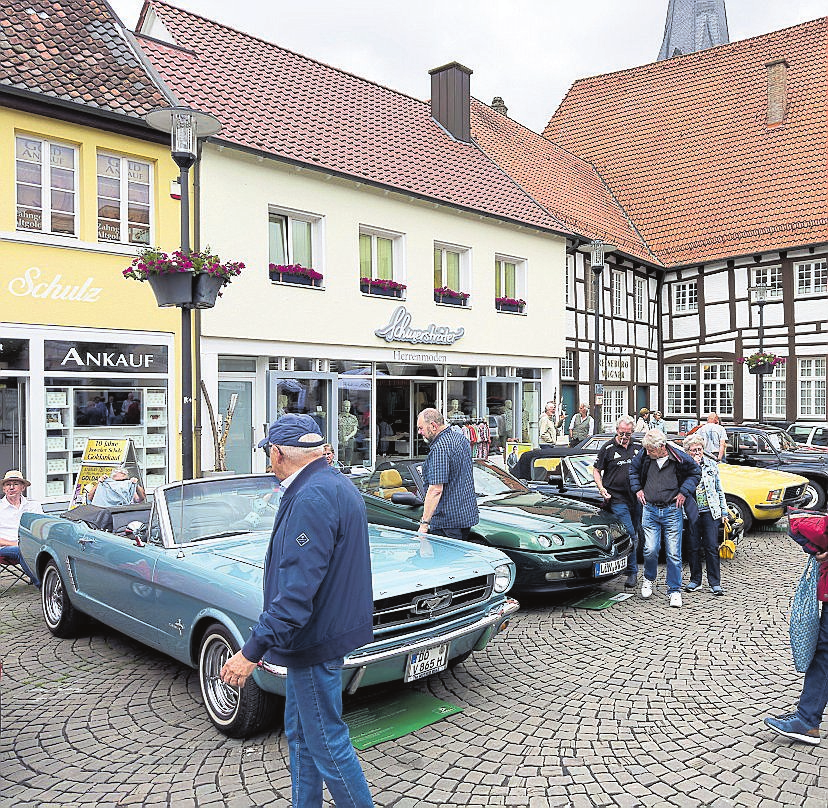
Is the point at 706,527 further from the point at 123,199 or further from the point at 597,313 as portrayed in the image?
the point at 597,313

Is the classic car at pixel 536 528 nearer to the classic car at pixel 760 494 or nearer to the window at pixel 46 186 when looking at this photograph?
the classic car at pixel 760 494

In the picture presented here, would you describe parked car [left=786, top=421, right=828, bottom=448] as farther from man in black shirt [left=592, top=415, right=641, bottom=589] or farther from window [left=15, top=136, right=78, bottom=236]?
window [left=15, top=136, right=78, bottom=236]

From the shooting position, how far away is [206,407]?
13.0 m

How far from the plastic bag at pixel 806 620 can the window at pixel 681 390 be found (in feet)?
79.5

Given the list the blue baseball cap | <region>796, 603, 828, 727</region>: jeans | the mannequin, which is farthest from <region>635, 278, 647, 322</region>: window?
the blue baseball cap

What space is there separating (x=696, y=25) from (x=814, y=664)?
62.5 meters

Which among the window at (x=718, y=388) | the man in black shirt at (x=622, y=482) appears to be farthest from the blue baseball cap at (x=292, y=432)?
the window at (x=718, y=388)

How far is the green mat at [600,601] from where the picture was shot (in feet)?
24.6

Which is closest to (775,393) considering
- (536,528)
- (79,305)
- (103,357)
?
(536,528)

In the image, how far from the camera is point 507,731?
182 inches

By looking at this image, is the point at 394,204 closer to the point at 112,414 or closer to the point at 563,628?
the point at 112,414

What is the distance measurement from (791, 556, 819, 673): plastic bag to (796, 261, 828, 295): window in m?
23.1

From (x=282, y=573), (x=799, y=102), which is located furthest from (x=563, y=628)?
(x=799, y=102)

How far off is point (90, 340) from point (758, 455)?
1177cm
